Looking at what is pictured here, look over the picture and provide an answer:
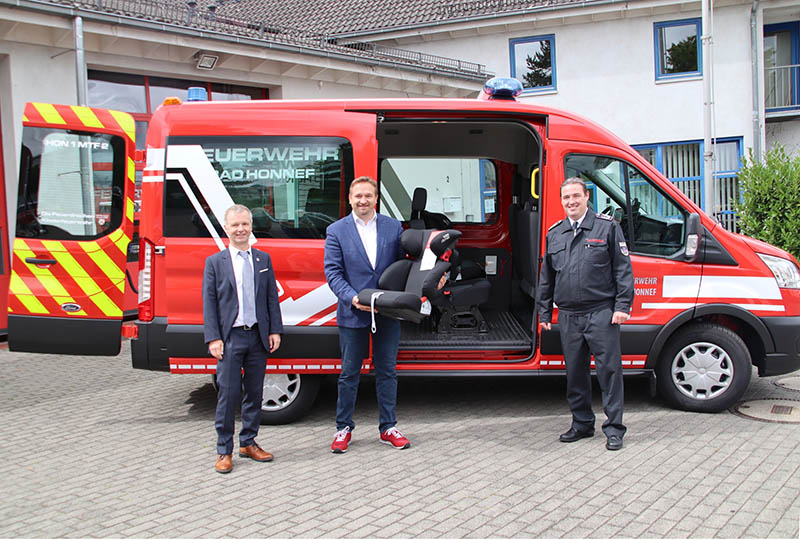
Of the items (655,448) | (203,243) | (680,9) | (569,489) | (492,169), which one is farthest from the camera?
(680,9)

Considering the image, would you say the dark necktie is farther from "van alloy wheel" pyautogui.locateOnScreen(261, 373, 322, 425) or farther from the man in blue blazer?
"van alloy wheel" pyautogui.locateOnScreen(261, 373, 322, 425)

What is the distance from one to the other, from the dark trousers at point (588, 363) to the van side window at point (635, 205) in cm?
97

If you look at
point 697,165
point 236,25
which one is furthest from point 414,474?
point 697,165

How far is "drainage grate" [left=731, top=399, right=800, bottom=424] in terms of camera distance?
5.56m

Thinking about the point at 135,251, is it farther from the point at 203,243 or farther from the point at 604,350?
the point at 604,350

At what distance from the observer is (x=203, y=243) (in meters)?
5.36

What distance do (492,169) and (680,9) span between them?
12474 mm

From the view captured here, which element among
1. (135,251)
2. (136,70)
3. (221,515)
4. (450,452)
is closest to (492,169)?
(450,452)

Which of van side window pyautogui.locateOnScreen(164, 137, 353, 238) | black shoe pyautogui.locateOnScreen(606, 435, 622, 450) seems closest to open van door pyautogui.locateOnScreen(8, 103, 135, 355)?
van side window pyautogui.locateOnScreen(164, 137, 353, 238)

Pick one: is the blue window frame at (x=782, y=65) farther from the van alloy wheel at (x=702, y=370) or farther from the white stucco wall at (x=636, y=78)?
the van alloy wheel at (x=702, y=370)

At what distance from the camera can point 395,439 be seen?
5.01 meters

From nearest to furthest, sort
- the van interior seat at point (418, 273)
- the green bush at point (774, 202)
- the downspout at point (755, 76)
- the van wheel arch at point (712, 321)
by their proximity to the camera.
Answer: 1. the van interior seat at point (418, 273)
2. the van wheel arch at point (712, 321)
3. the green bush at point (774, 202)
4. the downspout at point (755, 76)

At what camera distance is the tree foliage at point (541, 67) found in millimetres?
18516

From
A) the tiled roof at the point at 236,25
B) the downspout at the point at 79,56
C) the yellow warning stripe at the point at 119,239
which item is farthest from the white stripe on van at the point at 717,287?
the tiled roof at the point at 236,25
